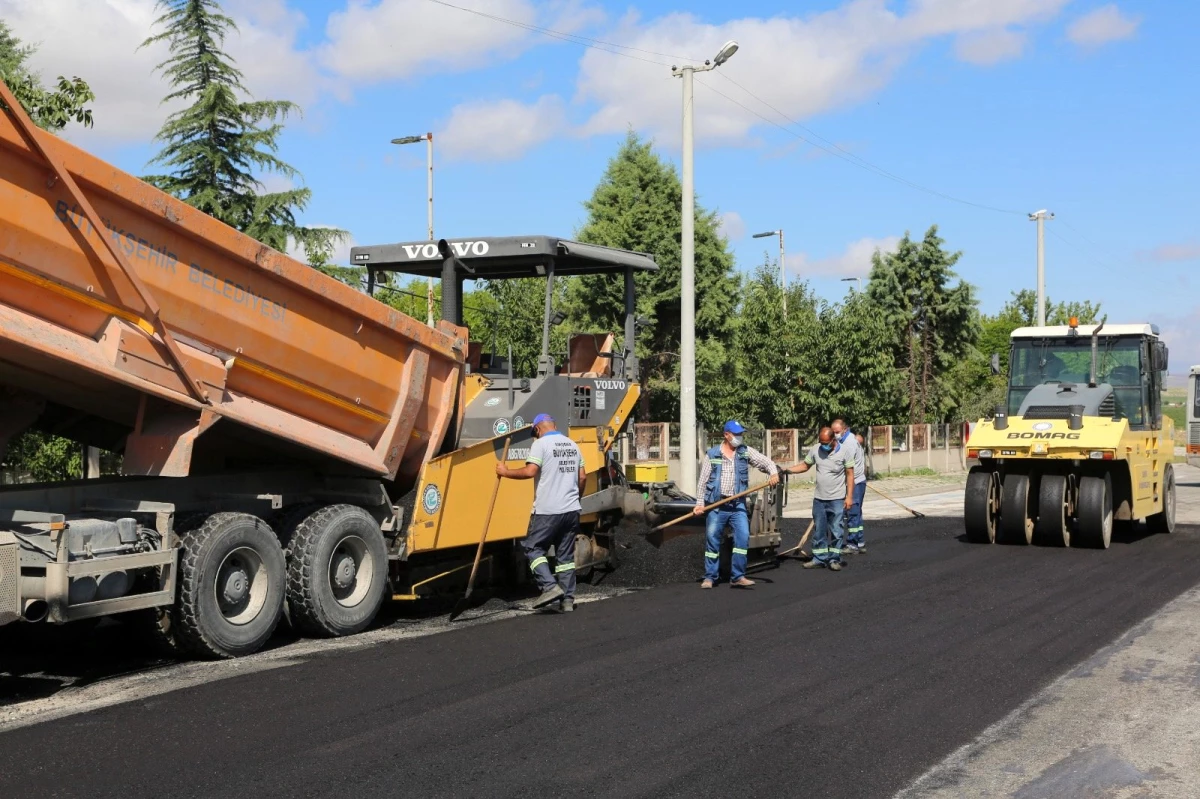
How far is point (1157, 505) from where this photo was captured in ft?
48.6

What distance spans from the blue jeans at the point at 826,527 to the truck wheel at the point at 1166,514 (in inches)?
209

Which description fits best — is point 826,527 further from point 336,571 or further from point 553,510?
point 336,571

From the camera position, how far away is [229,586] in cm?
749

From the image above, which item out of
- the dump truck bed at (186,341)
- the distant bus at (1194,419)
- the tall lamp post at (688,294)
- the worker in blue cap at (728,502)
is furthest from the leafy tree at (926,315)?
the dump truck bed at (186,341)

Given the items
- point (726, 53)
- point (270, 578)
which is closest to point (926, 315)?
point (726, 53)

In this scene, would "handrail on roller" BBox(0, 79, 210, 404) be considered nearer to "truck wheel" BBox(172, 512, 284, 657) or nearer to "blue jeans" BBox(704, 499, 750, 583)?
"truck wheel" BBox(172, 512, 284, 657)

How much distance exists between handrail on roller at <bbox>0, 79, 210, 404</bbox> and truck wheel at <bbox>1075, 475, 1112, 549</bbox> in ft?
32.5

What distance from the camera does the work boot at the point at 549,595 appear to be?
9180 mm

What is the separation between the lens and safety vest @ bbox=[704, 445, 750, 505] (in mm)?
10695

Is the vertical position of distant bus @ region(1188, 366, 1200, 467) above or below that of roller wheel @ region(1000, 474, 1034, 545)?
above

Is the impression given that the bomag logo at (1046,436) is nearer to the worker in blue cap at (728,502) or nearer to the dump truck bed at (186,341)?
the worker in blue cap at (728,502)

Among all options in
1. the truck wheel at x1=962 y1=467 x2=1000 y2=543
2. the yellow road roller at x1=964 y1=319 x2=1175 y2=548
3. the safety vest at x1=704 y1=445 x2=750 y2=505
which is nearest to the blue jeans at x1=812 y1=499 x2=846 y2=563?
the safety vest at x1=704 y1=445 x2=750 y2=505

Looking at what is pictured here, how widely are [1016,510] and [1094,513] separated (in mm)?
816

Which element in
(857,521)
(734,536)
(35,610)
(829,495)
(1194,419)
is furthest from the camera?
(1194,419)
